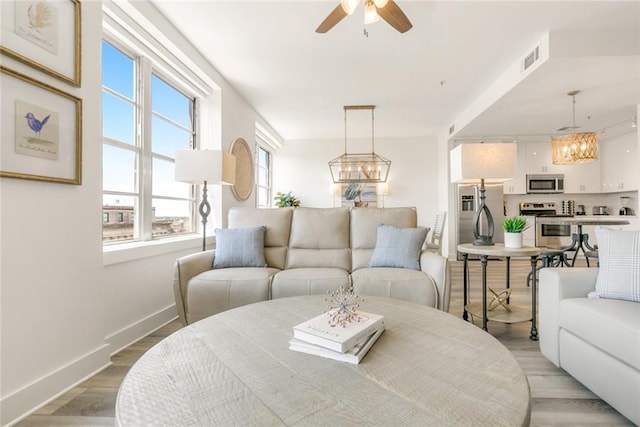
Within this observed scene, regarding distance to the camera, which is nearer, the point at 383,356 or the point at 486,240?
the point at 383,356

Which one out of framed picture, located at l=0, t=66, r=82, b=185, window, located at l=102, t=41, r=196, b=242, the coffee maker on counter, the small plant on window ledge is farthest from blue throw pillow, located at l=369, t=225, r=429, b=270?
the coffee maker on counter

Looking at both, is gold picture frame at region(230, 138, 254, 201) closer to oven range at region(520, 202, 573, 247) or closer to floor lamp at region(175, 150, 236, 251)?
floor lamp at region(175, 150, 236, 251)

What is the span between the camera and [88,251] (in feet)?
6.09

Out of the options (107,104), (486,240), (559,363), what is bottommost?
(559,363)

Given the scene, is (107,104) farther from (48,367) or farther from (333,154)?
(333,154)

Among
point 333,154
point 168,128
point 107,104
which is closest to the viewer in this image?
point 107,104

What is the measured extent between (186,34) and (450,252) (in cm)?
560

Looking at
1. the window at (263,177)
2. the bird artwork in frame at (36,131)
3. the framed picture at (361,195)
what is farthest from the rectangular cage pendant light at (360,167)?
the bird artwork in frame at (36,131)

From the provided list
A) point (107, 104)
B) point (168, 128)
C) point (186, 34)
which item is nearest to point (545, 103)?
point (186, 34)

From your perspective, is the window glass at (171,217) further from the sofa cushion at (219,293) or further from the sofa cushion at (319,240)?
the sofa cushion at (319,240)

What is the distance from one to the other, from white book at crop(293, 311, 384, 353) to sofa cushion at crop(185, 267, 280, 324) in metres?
1.21

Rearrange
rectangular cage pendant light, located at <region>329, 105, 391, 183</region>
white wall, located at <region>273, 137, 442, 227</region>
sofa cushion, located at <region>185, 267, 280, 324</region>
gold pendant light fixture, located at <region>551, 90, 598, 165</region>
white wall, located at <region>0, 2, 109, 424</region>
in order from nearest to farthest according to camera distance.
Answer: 1. white wall, located at <region>0, 2, 109, 424</region>
2. sofa cushion, located at <region>185, 267, 280, 324</region>
3. gold pendant light fixture, located at <region>551, 90, 598, 165</region>
4. rectangular cage pendant light, located at <region>329, 105, 391, 183</region>
5. white wall, located at <region>273, 137, 442, 227</region>

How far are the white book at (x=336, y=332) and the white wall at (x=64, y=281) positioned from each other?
141 cm

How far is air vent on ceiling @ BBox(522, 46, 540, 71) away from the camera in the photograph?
303 centimetres
